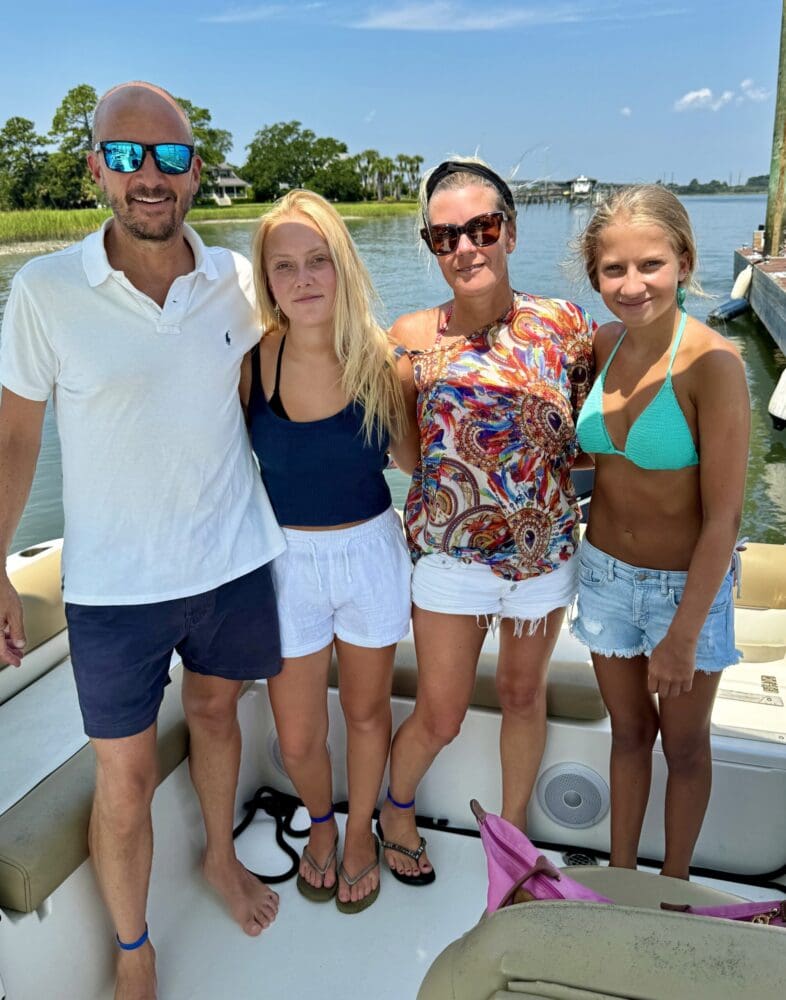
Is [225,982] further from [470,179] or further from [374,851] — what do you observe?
[470,179]

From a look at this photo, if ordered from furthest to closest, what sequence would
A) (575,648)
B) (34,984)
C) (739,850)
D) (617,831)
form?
(575,648), (739,850), (617,831), (34,984)

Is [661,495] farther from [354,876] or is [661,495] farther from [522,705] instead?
[354,876]

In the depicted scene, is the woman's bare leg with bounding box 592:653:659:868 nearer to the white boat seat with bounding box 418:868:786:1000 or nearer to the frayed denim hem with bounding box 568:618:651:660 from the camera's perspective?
the frayed denim hem with bounding box 568:618:651:660

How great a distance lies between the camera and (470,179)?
163 cm

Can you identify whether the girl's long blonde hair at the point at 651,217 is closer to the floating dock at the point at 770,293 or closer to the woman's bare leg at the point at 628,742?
the woman's bare leg at the point at 628,742

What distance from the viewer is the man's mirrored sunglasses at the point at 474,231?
5.24ft

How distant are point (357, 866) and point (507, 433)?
1.14 metres

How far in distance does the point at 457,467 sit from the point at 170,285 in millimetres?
680

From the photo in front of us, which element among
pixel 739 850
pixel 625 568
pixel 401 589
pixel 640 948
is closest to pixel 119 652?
pixel 401 589

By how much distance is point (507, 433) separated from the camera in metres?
1.64

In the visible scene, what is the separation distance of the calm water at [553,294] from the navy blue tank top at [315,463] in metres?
0.27

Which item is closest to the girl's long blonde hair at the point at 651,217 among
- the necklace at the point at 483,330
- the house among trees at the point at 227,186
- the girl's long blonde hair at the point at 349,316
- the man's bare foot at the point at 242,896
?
the necklace at the point at 483,330

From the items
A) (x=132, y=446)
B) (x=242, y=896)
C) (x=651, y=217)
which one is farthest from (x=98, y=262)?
(x=242, y=896)

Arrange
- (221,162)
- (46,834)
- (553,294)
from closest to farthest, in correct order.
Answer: (46,834)
(553,294)
(221,162)
